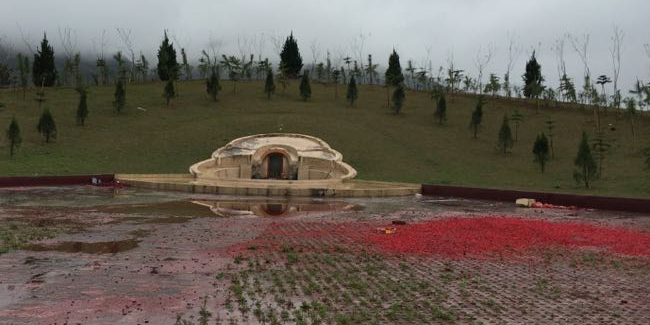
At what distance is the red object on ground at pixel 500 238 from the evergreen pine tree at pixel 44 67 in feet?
200

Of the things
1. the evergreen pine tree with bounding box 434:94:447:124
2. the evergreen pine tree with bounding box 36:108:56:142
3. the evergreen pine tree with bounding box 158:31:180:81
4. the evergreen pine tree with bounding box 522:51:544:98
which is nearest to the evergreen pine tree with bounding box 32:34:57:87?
the evergreen pine tree with bounding box 158:31:180:81

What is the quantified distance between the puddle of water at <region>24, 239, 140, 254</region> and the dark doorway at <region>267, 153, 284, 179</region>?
2317 centimetres

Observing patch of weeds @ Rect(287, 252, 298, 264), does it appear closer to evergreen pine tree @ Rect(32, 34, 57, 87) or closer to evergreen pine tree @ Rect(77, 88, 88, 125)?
evergreen pine tree @ Rect(77, 88, 88, 125)

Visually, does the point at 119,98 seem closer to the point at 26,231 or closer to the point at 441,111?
the point at 441,111

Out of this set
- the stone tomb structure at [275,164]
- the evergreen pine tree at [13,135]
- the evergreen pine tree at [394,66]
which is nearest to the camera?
the stone tomb structure at [275,164]

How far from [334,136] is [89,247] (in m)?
32.7

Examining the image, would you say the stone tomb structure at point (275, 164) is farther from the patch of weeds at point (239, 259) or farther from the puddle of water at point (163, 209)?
the patch of weeds at point (239, 259)

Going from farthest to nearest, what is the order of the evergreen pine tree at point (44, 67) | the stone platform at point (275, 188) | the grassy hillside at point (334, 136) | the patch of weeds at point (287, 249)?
the evergreen pine tree at point (44, 67), the grassy hillside at point (334, 136), the stone platform at point (275, 188), the patch of weeds at point (287, 249)

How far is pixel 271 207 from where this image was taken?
22234 mm

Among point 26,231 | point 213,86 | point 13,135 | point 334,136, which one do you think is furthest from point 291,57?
point 26,231

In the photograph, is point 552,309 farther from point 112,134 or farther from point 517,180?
point 112,134

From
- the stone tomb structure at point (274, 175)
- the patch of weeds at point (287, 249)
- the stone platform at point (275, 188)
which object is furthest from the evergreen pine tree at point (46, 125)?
the patch of weeds at point (287, 249)

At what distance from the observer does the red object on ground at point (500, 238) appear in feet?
A: 39.7

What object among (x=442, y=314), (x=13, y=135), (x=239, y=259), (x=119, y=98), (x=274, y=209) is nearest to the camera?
(x=442, y=314)
